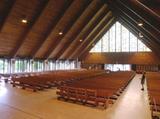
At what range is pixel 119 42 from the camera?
91.1 feet

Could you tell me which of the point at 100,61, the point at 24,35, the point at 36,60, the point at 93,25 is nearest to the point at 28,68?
the point at 36,60

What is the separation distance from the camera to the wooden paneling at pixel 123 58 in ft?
83.8

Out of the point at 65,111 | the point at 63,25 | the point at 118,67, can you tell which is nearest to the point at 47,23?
the point at 63,25

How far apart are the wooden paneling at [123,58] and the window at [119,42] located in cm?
65

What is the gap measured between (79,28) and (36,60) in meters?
6.54

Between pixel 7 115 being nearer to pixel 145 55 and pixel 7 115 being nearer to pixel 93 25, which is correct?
pixel 93 25

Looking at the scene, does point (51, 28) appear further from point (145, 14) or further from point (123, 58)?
point (123, 58)

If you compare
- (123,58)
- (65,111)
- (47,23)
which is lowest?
(65,111)

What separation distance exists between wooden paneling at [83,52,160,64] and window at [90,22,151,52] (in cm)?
65

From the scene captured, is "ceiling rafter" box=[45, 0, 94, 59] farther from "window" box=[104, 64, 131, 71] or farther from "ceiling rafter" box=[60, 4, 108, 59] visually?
"window" box=[104, 64, 131, 71]

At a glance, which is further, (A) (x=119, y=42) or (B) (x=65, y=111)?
(A) (x=119, y=42)

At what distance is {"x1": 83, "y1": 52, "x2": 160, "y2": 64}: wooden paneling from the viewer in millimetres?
25542

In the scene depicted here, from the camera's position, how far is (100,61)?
29.0 metres

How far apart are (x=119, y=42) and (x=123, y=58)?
8.42 feet
